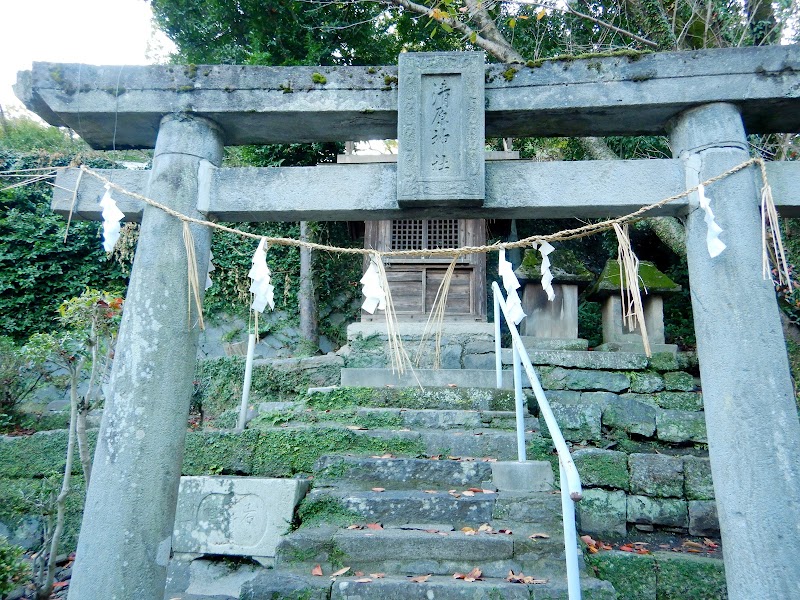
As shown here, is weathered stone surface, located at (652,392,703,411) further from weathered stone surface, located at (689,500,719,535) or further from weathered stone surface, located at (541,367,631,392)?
weathered stone surface, located at (689,500,719,535)

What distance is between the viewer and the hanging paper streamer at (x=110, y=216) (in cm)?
325

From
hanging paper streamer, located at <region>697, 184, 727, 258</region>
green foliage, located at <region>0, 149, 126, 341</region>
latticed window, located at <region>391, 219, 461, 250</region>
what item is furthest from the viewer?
latticed window, located at <region>391, 219, 461, 250</region>

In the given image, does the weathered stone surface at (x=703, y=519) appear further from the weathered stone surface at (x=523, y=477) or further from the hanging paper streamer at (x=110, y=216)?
the hanging paper streamer at (x=110, y=216)

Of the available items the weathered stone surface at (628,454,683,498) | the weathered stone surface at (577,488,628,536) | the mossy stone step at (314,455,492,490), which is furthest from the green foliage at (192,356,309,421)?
the weathered stone surface at (628,454,683,498)

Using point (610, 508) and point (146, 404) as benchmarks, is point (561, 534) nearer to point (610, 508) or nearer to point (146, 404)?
point (610, 508)

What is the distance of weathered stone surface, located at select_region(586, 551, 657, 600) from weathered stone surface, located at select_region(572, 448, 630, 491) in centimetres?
105

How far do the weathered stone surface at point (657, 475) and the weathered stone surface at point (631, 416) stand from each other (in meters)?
0.73

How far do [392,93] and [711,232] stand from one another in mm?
1927

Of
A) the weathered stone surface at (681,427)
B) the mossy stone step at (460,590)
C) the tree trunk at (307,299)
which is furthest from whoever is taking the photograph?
the tree trunk at (307,299)

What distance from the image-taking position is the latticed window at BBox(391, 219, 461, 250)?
956cm

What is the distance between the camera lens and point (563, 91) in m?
3.28

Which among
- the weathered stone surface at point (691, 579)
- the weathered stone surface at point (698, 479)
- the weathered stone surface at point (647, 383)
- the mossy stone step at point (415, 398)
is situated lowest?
the weathered stone surface at point (691, 579)

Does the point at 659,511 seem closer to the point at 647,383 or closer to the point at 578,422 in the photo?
the point at 578,422

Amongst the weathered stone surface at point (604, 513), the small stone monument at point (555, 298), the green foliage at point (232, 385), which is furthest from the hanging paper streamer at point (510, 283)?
the green foliage at point (232, 385)
